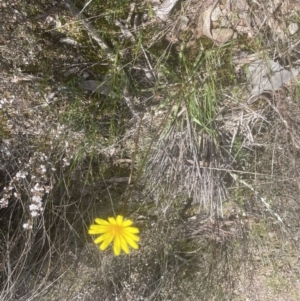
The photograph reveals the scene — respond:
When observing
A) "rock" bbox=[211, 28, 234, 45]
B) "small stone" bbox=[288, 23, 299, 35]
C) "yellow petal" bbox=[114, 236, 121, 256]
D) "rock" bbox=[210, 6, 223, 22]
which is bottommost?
"yellow petal" bbox=[114, 236, 121, 256]

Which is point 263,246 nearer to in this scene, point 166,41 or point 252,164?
point 252,164

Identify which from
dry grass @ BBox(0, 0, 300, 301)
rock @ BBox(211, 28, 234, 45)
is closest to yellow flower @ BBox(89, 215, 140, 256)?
dry grass @ BBox(0, 0, 300, 301)

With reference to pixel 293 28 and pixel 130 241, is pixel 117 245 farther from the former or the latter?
pixel 293 28

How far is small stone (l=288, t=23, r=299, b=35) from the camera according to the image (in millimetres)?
1673

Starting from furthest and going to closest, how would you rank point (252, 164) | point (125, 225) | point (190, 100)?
point (252, 164), point (190, 100), point (125, 225)

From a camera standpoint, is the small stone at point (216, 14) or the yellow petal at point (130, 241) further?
the small stone at point (216, 14)

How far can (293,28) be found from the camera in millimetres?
1675

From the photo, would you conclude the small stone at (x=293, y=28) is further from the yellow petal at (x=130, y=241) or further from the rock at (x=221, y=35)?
the yellow petal at (x=130, y=241)

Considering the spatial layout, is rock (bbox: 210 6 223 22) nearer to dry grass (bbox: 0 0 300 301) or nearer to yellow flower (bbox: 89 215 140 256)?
dry grass (bbox: 0 0 300 301)

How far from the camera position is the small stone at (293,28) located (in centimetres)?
167

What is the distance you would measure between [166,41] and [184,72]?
15cm

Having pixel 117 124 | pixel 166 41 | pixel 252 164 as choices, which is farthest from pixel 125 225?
pixel 166 41

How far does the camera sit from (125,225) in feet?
4.62

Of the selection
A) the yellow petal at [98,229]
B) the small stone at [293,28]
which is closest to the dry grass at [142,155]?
the small stone at [293,28]
